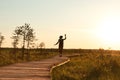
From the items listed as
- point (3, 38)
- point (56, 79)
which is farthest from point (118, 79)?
point (3, 38)

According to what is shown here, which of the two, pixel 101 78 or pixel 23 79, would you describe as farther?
pixel 101 78

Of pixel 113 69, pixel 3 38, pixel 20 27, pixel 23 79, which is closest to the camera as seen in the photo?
pixel 23 79

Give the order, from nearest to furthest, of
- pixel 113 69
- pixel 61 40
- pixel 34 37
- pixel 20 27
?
pixel 113 69 → pixel 61 40 → pixel 20 27 → pixel 34 37

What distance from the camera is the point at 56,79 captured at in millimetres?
15422

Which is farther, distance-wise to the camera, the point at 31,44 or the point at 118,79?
the point at 31,44

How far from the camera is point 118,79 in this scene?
61.5 feet

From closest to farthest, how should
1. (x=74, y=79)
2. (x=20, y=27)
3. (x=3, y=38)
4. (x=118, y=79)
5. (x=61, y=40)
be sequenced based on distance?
(x=74, y=79) < (x=118, y=79) < (x=61, y=40) < (x=20, y=27) < (x=3, y=38)

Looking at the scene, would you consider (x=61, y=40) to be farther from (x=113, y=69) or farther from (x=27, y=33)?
(x=27, y=33)

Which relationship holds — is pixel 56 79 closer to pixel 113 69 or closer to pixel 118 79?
pixel 118 79

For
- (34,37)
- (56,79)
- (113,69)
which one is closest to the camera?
(56,79)

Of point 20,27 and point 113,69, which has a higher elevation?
point 20,27

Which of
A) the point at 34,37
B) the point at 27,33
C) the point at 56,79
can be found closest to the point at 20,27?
the point at 27,33

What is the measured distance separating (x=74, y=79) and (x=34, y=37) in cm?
4476

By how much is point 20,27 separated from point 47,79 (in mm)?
40941
